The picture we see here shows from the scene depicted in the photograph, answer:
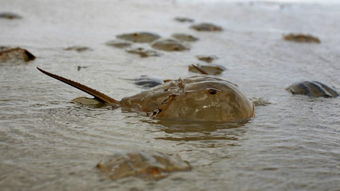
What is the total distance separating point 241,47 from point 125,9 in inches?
212

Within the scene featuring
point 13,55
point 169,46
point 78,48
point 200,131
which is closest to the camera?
point 200,131

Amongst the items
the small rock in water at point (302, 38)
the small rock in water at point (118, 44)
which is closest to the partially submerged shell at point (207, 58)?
the small rock in water at point (118, 44)

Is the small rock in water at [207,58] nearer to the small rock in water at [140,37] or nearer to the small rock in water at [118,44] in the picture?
the small rock in water at [118,44]

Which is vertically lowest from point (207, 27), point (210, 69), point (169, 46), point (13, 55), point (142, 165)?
point (142, 165)

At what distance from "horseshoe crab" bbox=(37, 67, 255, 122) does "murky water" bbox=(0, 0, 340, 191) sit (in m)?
0.11

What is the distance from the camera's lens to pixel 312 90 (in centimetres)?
406

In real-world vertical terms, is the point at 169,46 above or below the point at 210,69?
above

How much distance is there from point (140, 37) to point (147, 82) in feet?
10.3

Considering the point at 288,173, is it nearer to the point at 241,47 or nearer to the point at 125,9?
the point at 241,47

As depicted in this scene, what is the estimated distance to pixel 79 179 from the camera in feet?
6.49

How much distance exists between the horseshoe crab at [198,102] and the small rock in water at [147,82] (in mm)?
914

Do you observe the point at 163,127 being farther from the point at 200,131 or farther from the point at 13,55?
the point at 13,55

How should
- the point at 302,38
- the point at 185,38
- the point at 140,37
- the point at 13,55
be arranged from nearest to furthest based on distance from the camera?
the point at 13,55, the point at 140,37, the point at 185,38, the point at 302,38

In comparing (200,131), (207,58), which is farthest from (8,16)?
(200,131)
